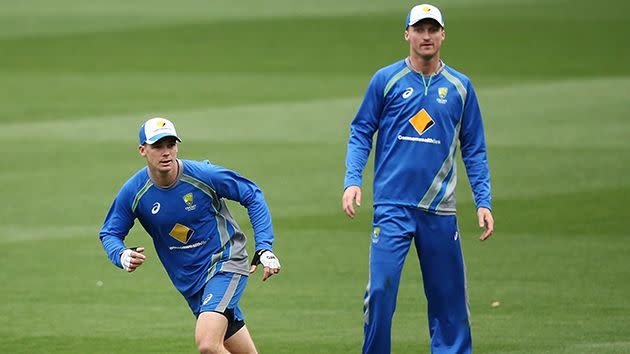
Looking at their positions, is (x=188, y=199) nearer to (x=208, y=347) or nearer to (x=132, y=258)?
(x=132, y=258)

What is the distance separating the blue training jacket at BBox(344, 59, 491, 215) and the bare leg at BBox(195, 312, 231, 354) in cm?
140

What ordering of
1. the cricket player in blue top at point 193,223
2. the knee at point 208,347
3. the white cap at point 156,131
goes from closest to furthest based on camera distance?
the knee at point 208,347, the white cap at point 156,131, the cricket player in blue top at point 193,223

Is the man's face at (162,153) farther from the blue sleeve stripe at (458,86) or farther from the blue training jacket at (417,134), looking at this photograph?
the blue sleeve stripe at (458,86)

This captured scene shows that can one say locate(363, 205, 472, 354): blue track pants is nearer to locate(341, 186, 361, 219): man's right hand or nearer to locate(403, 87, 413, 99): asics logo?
locate(341, 186, 361, 219): man's right hand

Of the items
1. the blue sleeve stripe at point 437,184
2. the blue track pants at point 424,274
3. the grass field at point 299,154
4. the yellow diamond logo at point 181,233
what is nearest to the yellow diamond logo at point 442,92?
the blue sleeve stripe at point 437,184

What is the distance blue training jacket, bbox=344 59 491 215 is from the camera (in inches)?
400

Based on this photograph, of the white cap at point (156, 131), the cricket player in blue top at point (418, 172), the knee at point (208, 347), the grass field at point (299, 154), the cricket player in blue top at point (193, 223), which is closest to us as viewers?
the knee at point (208, 347)

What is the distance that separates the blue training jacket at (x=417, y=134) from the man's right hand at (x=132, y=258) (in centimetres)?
163

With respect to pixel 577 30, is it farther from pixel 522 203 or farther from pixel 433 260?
pixel 433 260

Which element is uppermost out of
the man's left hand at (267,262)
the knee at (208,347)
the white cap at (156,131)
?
the white cap at (156,131)

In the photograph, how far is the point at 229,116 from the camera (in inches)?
1072

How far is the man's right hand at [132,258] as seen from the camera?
9703 millimetres

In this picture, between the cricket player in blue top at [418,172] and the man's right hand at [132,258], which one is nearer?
the man's right hand at [132,258]

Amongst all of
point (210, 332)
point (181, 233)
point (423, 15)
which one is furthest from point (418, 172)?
point (210, 332)
